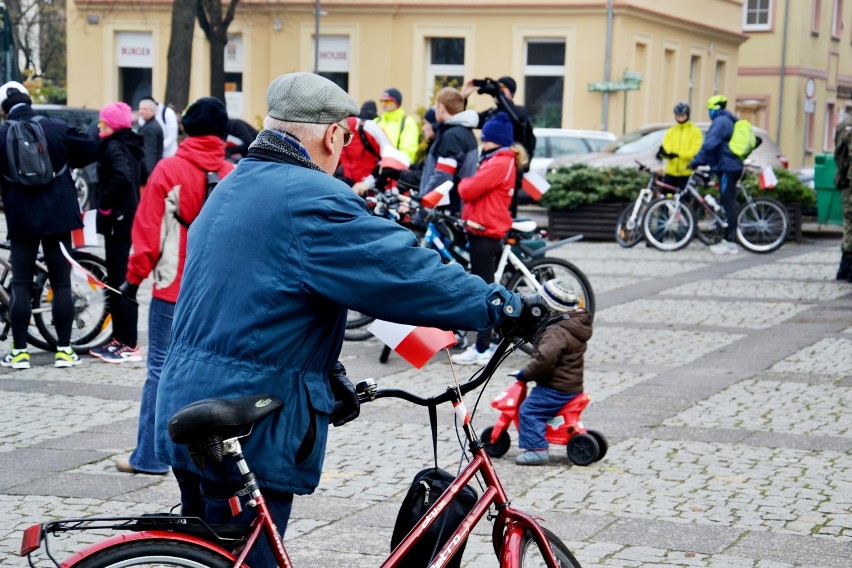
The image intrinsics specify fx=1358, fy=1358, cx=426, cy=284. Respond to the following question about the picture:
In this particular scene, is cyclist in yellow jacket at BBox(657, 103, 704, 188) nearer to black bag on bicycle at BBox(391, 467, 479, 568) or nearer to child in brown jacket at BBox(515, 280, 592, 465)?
child in brown jacket at BBox(515, 280, 592, 465)

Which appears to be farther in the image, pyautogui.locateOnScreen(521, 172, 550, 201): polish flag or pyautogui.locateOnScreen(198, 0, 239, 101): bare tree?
pyautogui.locateOnScreen(198, 0, 239, 101): bare tree

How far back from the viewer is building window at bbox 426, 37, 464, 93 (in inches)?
1426

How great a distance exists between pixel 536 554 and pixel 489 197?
634cm

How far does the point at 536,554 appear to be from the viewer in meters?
3.62

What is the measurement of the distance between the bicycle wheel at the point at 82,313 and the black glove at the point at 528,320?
7.01 meters

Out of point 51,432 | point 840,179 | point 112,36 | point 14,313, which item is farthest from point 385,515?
point 112,36

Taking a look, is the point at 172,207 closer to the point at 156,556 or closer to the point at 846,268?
the point at 156,556

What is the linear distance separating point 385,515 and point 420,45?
31.1m

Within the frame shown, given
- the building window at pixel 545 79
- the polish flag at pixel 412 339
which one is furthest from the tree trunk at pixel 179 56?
the polish flag at pixel 412 339

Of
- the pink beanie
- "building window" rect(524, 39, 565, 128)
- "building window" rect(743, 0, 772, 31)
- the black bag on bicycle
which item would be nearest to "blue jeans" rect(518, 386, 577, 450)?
the black bag on bicycle

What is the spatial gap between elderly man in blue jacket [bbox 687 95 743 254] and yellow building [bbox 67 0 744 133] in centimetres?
1642

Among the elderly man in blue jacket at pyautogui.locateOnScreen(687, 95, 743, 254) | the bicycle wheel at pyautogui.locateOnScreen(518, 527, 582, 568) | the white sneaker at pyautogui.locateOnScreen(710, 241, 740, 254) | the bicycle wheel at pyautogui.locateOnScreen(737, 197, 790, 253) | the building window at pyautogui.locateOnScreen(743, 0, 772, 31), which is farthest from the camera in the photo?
the building window at pyautogui.locateOnScreen(743, 0, 772, 31)

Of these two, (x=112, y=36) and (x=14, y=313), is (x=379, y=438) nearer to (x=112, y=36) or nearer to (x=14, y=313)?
(x=14, y=313)

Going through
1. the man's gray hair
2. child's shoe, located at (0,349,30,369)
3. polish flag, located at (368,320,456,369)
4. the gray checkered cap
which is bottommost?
child's shoe, located at (0,349,30,369)
